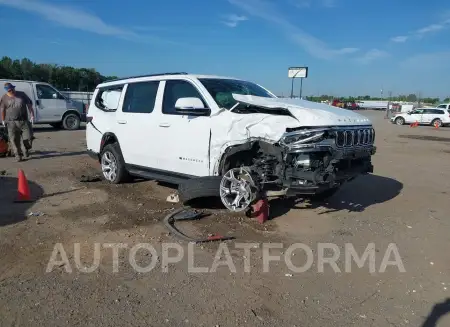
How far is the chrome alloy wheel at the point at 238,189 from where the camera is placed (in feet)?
16.9

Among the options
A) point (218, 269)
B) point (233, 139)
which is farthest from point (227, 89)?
point (218, 269)

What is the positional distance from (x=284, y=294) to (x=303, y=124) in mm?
2051

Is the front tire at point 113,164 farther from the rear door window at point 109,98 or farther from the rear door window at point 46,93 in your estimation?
the rear door window at point 46,93

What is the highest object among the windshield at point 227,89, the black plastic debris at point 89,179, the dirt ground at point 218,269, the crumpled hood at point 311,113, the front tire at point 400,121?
the windshield at point 227,89

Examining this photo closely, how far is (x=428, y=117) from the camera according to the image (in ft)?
111

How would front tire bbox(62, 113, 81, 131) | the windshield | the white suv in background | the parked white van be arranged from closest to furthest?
the white suv in background → the windshield → the parked white van → front tire bbox(62, 113, 81, 131)

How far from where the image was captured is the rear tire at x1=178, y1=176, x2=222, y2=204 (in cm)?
529

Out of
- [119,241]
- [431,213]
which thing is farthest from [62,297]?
[431,213]

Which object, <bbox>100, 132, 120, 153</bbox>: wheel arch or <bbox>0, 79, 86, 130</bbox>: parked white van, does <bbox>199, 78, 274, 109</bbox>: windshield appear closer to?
<bbox>100, 132, 120, 153</bbox>: wheel arch

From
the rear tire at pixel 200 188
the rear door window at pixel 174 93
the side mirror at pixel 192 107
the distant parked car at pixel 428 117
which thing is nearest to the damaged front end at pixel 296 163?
the rear tire at pixel 200 188

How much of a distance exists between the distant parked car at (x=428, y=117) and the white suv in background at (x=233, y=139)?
105 ft

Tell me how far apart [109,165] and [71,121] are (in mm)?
12309

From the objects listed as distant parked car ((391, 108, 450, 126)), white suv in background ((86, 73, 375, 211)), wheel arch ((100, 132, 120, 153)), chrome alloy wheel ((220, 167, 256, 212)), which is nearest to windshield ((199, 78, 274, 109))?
white suv in background ((86, 73, 375, 211))

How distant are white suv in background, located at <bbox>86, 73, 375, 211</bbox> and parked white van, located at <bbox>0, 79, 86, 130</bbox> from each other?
1154cm
